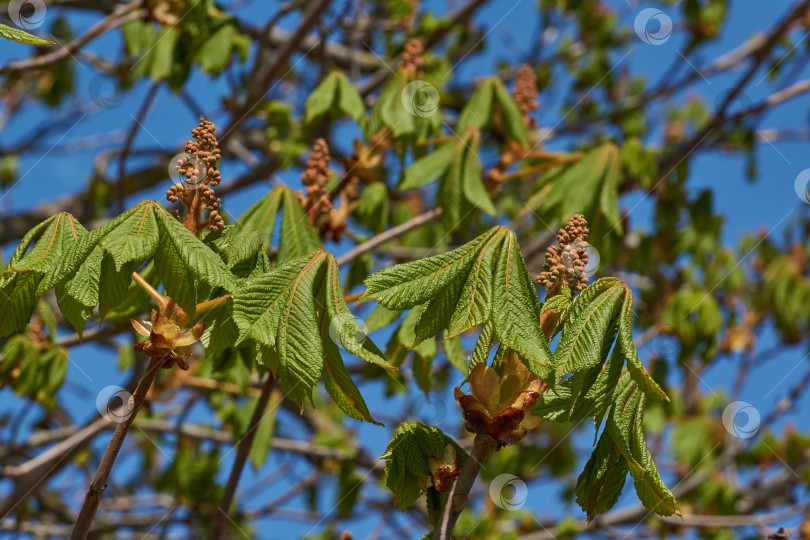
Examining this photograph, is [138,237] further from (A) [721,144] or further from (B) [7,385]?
(A) [721,144]

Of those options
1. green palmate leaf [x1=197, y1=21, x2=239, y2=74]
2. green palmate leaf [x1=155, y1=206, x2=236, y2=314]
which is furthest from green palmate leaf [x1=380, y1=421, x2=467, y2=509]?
green palmate leaf [x1=197, y1=21, x2=239, y2=74]

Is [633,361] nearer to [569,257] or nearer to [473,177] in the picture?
[569,257]

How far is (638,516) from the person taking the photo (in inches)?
160

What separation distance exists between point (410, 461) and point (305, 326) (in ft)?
1.04

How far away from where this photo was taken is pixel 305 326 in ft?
4.33

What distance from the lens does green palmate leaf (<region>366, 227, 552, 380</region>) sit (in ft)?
4.20

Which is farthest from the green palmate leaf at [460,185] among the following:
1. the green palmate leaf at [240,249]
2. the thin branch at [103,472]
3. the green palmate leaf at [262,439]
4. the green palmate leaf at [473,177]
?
the thin branch at [103,472]

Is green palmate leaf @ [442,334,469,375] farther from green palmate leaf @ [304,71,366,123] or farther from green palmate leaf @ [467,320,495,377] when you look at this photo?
green palmate leaf @ [304,71,366,123]

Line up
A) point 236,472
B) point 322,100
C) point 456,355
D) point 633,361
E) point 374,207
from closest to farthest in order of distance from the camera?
point 633,361
point 456,355
point 236,472
point 322,100
point 374,207

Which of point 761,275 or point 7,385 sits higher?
point 761,275

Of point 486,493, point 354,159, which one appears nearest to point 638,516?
point 486,493

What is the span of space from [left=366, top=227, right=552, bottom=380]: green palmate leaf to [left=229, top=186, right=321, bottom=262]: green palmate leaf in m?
1.00

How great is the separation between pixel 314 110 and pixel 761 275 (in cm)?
458

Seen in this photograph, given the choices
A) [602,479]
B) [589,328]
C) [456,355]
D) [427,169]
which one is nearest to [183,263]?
[589,328]
